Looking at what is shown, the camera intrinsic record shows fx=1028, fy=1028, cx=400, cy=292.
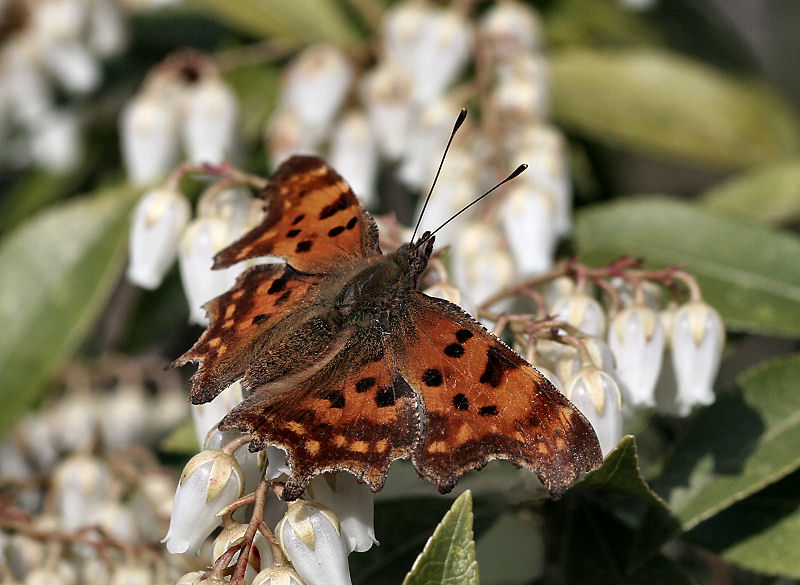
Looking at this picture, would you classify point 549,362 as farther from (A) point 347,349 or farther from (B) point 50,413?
(B) point 50,413

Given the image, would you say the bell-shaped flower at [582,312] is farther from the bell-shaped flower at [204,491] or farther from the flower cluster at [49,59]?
the flower cluster at [49,59]

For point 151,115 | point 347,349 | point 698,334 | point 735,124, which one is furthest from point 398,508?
point 735,124

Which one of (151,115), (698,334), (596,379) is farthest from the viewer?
(151,115)

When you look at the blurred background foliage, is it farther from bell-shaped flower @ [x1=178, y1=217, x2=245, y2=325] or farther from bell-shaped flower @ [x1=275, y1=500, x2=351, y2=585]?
bell-shaped flower @ [x1=178, y1=217, x2=245, y2=325]

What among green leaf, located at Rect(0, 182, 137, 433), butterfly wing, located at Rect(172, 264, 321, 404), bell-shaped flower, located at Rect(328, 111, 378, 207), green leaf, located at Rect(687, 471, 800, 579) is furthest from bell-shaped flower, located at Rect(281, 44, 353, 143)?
green leaf, located at Rect(687, 471, 800, 579)

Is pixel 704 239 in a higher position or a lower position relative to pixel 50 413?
higher
